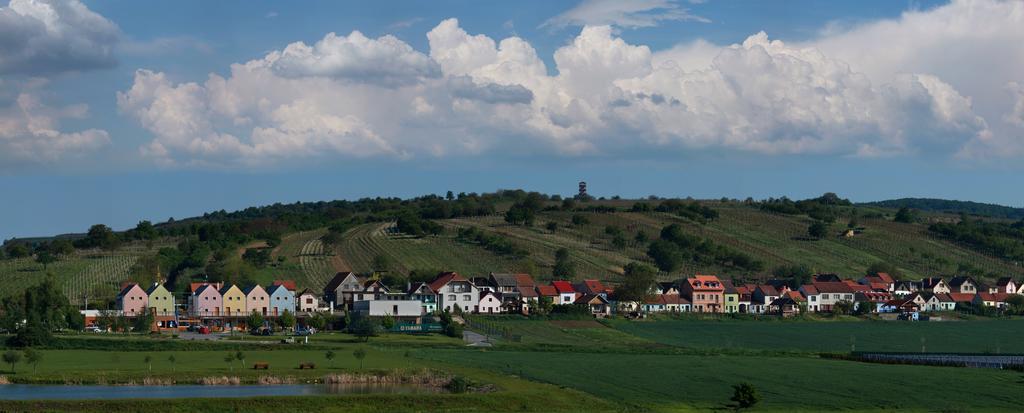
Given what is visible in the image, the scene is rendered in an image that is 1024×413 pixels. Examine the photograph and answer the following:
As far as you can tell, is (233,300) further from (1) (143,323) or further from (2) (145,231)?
(2) (145,231)

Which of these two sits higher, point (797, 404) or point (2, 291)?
point (2, 291)

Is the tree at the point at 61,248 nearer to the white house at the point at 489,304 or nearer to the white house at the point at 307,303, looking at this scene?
the white house at the point at 307,303

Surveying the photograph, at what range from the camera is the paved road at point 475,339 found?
91438mm

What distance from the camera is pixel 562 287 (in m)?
137

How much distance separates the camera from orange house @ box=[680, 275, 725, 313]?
140462mm

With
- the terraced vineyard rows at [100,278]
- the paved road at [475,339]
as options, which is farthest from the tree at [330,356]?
the terraced vineyard rows at [100,278]

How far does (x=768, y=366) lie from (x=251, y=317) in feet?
163

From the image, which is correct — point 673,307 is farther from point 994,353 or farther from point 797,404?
point 797,404

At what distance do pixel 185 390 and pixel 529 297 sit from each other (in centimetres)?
7187

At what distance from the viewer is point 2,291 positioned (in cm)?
12594

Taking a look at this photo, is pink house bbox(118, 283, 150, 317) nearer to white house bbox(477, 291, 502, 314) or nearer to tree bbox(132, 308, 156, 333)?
tree bbox(132, 308, 156, 333)

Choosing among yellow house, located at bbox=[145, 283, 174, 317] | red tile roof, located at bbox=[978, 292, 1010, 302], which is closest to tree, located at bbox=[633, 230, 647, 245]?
red tile roof, located at bbox=[978, 292, 1010, 302]

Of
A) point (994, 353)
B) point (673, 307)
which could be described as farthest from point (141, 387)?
point (673, 307)

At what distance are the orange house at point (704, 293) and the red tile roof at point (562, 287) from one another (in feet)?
46.8
